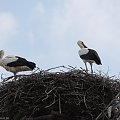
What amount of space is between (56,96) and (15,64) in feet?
8.06

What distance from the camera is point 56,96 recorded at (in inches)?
255

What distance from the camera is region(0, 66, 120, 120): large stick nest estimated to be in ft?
21.4

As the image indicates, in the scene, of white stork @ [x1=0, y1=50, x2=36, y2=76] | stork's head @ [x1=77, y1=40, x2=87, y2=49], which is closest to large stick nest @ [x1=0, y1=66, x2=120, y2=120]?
white stork @ [x1=0, y1=50, x2=36, y2=76]

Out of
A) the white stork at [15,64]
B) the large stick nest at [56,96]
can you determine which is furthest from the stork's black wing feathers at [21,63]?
the large stick nest at [56,96]

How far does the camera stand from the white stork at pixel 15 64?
8410 mm

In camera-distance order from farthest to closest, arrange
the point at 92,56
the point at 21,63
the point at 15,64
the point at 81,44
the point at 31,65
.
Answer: the point at 81,44
the point at 92,56
the point at 15,64
the point at 21,63
the point at 31,65

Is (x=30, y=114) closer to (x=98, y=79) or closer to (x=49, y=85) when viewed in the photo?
(x=49, y=85)

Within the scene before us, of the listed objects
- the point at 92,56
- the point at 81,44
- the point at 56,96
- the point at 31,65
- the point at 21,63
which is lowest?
the point at 56,96

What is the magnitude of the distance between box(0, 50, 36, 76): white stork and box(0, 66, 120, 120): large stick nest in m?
1.51

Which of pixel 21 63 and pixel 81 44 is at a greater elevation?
pixel 81 44

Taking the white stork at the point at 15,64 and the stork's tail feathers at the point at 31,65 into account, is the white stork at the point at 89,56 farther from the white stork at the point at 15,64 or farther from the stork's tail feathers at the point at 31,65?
the stork's tail feathers at the point at 31,65

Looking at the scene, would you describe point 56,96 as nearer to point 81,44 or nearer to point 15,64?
point 15,64

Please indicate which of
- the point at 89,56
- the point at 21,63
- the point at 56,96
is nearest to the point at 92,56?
the point at 89,56

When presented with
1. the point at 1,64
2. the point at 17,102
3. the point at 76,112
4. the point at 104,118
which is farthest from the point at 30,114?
the point at 1,64
